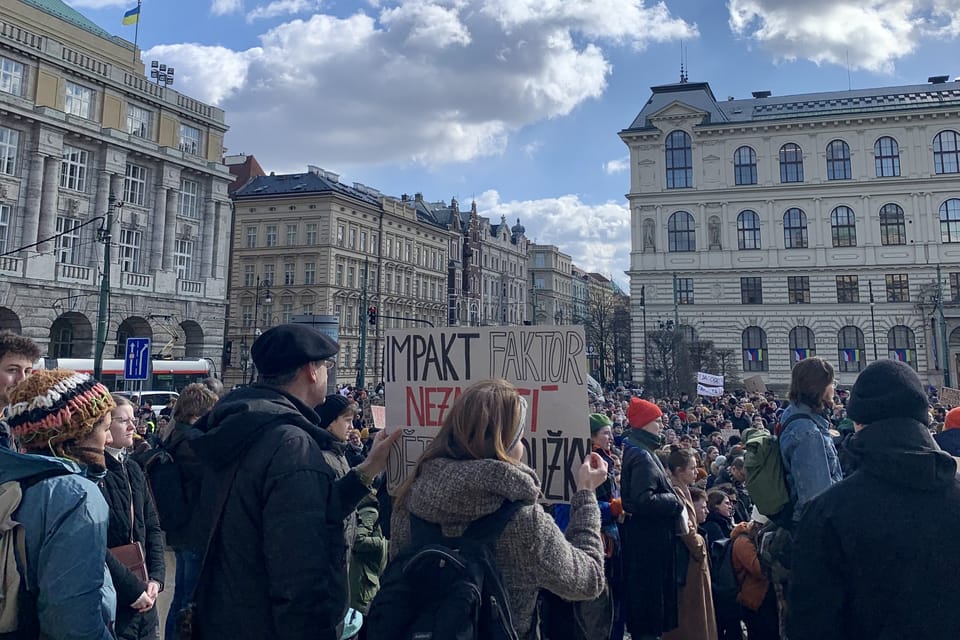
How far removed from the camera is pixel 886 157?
1724 inches

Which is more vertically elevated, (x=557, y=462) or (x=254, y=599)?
(x=557, y=462)

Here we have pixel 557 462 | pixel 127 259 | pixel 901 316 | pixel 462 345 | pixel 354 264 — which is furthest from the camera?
pixel 354 264

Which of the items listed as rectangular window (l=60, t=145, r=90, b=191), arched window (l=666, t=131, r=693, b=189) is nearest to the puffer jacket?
rectangular window (l=60, t=145, r=90, b=191)

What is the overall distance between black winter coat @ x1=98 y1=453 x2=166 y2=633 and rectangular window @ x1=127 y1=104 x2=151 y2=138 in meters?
37.1

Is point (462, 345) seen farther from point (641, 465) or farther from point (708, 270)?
point (708, 270)

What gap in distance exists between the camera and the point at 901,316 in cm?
4238

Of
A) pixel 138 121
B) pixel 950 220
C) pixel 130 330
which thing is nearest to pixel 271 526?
pixel 130 330

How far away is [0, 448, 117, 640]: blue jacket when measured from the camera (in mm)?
2332

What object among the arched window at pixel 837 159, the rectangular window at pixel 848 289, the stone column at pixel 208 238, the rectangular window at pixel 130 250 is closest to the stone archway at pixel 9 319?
the rectangular window at pixel 130 250

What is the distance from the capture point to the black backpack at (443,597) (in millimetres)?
2131

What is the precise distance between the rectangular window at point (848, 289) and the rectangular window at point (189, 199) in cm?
4228

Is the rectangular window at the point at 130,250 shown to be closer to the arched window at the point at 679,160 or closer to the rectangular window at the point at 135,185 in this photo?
the rectangular window at the point at 135,185

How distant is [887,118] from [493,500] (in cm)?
5108

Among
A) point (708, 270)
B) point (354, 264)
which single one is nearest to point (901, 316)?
point (708, 270)
